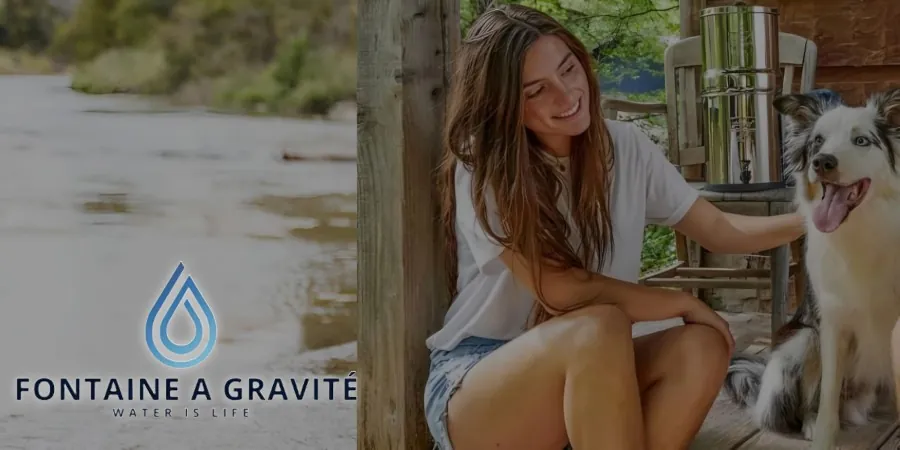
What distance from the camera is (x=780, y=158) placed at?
177cm

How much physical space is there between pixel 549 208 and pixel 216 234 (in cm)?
101

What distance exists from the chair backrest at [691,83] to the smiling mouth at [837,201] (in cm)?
69

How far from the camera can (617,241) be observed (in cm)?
146

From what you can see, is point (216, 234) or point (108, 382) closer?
point (108, 382)

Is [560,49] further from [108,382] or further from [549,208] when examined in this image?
[108,382]

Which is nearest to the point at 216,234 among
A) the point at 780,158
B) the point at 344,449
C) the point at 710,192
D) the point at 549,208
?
the point at 344,449

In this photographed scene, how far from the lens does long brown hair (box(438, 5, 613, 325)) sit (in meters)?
1.30

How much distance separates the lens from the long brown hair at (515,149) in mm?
1305

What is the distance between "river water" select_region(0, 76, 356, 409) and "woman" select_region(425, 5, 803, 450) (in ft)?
2.47

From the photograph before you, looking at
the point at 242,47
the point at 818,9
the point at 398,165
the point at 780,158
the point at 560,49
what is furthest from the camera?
the point at 818,9

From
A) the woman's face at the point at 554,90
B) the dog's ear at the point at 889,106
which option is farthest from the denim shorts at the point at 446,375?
the dog's ear at the point at 889,106

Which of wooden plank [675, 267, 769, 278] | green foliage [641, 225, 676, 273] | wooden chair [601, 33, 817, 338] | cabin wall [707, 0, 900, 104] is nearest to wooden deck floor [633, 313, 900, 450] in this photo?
wooden chair [601, 33, 817, 338]

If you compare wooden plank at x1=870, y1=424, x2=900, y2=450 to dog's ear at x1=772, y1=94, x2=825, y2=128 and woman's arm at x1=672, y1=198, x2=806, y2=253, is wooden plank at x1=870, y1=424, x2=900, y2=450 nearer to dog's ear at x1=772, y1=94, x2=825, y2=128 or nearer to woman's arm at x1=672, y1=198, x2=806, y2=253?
woman's arm at x1=672, y1=198, x2=806, y2=253

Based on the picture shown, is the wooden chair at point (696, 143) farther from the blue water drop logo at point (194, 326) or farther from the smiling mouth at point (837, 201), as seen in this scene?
the blue water drop logo at point (194, 326)
